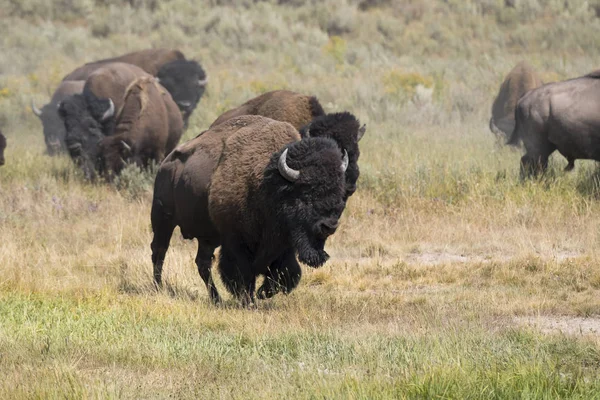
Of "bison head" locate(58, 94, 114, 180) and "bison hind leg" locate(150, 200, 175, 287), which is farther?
"bison head" locate(58, 94, 114, 180)

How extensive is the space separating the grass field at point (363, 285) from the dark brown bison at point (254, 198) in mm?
363

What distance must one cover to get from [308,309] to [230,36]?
28.8m

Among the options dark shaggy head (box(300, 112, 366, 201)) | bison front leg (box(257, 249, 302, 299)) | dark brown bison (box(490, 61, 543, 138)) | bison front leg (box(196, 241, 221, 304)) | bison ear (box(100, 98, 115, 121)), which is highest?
dark shaggy head (box(300, 112, 366, 201))

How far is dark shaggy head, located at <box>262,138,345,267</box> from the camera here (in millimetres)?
7168

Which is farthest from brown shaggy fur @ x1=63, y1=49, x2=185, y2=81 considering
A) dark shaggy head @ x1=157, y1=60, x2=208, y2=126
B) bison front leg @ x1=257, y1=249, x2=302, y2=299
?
bison front leg @ x1=257, y1=249, x2=302, y2=299

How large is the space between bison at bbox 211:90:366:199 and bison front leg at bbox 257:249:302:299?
4.19ft

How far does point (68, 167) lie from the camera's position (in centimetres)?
1612

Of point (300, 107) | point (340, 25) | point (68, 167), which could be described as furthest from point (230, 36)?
point (300, 107)

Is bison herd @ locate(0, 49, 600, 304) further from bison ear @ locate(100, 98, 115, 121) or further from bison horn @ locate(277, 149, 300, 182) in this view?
bison ear @ locate(100, 98, 115, 121)

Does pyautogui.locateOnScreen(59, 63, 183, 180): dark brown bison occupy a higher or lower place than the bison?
lower

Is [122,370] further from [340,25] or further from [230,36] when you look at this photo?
[340,25]

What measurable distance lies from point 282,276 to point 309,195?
0.94 m

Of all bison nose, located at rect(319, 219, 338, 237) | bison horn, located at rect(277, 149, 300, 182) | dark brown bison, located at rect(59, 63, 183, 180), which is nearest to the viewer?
bison nose, located at rect(319, 219, 338, 237)

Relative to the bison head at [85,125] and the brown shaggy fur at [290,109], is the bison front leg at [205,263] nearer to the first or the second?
the brown shaggy fur at [290,109]
